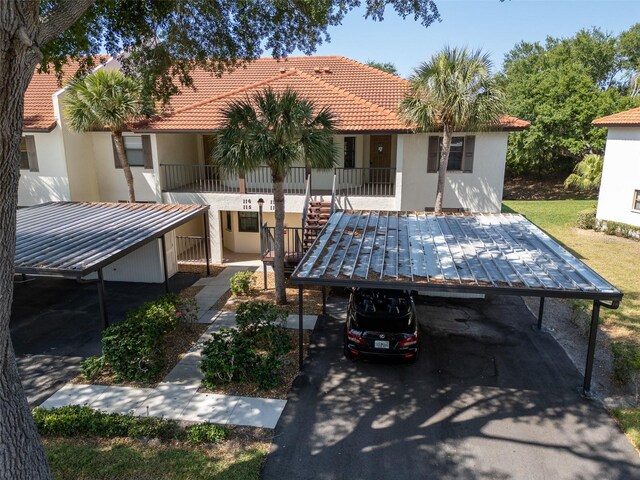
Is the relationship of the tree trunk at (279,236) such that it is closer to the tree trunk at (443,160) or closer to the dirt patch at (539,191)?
the tree trunk at (443,160)

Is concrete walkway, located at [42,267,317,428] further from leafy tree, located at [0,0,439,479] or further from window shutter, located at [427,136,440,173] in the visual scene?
window shutter, located at [427,136,440,173]

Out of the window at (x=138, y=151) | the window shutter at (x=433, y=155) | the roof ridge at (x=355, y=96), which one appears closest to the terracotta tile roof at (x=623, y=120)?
the window shutter at (x=433, y=155)

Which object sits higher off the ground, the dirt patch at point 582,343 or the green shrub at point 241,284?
the green shrub at point 241,284

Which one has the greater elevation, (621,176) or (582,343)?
(621,176)

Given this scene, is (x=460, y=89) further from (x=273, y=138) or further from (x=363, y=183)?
(x=273, y=138)

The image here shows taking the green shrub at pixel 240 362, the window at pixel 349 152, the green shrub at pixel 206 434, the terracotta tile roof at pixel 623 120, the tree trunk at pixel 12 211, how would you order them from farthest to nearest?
the terracotta tile roof at pixel 623 120
the window at pixel 349 152
the green shrub at pixel 240 362
the green shrub at pixel 206 434
the tree trunk at pixel 12 211

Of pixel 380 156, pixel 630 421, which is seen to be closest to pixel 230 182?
pixel 380 156
